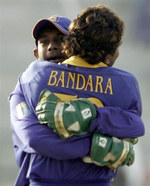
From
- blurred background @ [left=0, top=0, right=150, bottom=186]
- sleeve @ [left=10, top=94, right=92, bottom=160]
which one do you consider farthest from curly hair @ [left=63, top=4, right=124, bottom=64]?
blurred background @ [left=0, top=0, right=150, bottom=186]

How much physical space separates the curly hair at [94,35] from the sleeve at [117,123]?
24 centimetres

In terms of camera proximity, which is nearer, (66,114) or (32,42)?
(66,114)

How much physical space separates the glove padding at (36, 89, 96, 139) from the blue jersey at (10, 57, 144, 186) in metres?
0.04

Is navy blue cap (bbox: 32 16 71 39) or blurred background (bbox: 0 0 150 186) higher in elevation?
navy blue cap (bbox: 32 16 71 39)

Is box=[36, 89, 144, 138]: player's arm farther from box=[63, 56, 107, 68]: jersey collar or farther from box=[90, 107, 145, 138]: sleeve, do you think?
box=[63, 56, 107, 68]: jersey collar

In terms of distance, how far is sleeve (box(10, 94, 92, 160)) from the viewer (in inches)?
99.7

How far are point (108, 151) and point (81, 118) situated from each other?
0.18 m

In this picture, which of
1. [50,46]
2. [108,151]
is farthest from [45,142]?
[50,46]

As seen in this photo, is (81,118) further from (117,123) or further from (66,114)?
(117,123)

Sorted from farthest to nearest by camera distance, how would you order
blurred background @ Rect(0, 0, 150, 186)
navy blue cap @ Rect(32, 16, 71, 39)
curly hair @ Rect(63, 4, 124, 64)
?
blurred background @ Rect(0, 0, 150, 186)
navy blue cap @ Rect(32, 16, 71, 39)
curly hair @ Rect(63, 4, 124, 64)

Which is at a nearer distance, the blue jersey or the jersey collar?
the blue jersey

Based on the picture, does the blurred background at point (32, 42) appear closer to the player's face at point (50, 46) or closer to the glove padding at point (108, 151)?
the player's face at point (50, 46)

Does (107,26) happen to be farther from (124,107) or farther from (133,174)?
(133,174)

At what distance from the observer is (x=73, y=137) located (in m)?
2.55
